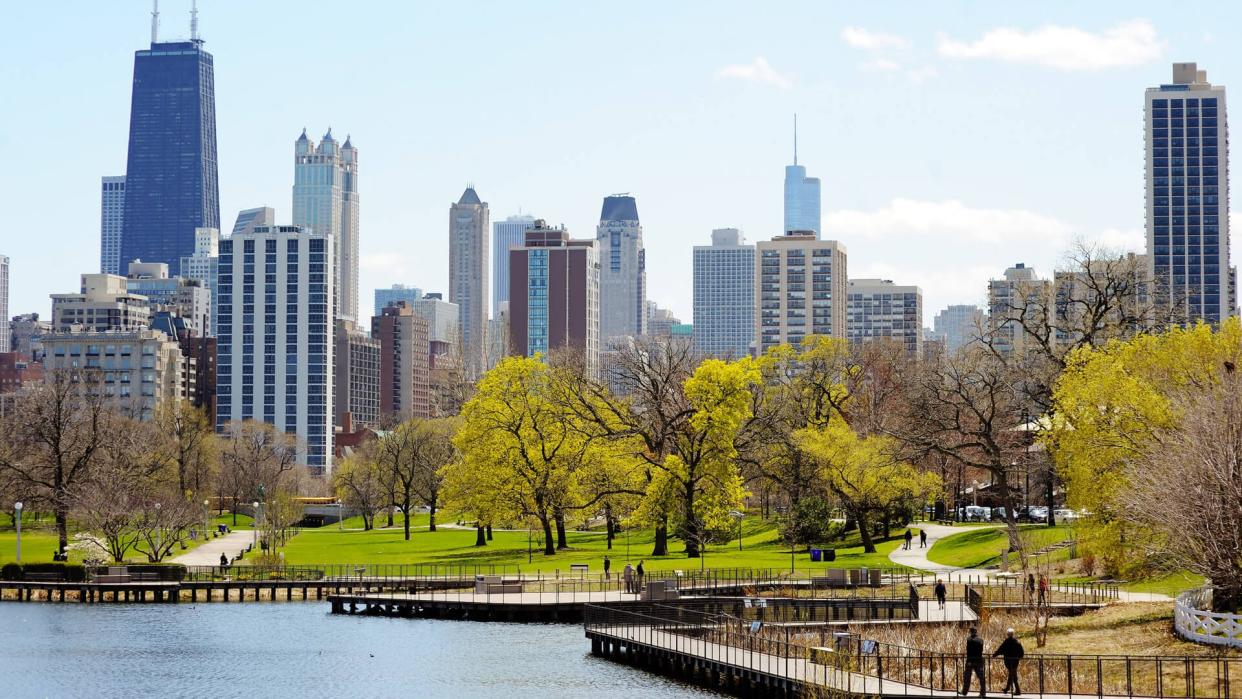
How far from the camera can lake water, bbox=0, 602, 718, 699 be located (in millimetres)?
54188

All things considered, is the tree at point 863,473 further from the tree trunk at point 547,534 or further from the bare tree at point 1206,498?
the bare tree at point 1206,498

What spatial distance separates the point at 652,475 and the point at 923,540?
51.3 feet

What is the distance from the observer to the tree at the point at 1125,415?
57.1 metres

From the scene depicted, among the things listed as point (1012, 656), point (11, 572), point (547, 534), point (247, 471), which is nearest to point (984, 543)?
point (547, 534)

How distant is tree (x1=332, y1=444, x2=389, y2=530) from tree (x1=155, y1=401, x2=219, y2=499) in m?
12.7

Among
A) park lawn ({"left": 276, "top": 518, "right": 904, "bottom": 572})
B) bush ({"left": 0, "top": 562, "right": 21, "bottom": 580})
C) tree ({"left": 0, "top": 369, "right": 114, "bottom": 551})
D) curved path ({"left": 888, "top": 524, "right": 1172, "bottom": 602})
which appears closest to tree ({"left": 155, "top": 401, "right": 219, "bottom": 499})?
park lawn ({"left": 276, "top": 518, "right": 904, "bottom": 572})

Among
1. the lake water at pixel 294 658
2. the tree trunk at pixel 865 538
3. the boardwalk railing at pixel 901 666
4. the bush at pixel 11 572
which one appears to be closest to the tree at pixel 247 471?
the bush at pixel 11 572

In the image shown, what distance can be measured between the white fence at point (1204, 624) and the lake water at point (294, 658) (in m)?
14.3

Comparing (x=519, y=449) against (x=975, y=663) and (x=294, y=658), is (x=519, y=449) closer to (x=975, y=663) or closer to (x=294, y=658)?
(x=294, y=658)

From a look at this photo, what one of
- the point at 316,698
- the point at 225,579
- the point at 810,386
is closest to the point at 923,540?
the point at 810,386

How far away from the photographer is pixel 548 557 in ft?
316

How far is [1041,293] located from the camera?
95.4 meters

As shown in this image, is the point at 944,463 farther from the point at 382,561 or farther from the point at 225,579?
the point at 225,579

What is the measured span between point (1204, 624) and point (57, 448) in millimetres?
80653
